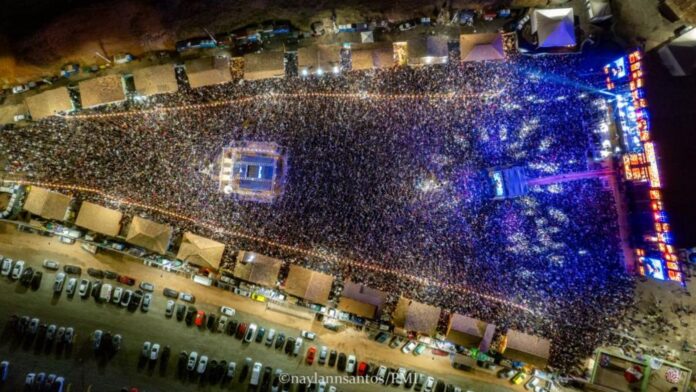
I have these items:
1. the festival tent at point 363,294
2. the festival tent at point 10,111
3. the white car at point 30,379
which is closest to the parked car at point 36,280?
the white car at point 30,379

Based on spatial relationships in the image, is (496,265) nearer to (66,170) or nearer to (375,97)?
(375,97)

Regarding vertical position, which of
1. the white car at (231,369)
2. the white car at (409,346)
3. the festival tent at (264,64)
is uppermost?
the festival tent at (264,64)

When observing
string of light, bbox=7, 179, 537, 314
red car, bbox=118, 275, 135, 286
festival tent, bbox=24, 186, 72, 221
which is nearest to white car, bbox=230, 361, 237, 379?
string of light, bbox=7, 179, 537, 314

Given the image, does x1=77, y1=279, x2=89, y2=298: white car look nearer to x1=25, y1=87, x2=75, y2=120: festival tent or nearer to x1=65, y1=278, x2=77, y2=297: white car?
x1=65, y1=278, x2=77, y2=297: white car

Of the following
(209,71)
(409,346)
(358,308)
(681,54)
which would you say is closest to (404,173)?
(358,308)

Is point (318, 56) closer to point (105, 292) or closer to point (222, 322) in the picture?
point (222, 322)

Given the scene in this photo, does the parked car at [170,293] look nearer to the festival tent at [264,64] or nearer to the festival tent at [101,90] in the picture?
the festival tent at [101,90]
